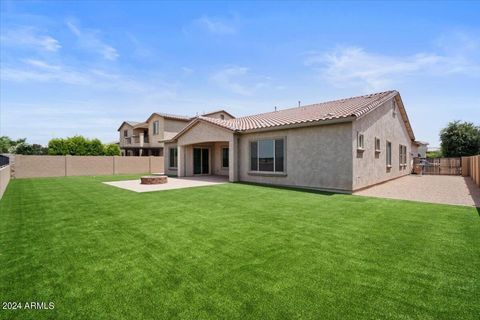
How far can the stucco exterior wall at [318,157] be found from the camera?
37.6ft

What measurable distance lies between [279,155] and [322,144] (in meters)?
2.72

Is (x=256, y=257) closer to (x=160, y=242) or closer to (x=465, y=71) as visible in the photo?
(x=160, y=242)

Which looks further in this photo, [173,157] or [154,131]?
[154,131]

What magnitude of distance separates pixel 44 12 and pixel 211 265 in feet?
39.0

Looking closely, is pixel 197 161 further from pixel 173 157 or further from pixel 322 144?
pixel 322 144

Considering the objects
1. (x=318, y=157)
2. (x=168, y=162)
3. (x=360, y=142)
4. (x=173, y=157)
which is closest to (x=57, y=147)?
(x=168, y=162)

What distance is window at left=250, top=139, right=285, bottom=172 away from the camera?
555 inches

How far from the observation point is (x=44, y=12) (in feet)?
31.3

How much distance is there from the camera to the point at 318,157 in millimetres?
12375

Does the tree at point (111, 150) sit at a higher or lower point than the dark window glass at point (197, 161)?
higher

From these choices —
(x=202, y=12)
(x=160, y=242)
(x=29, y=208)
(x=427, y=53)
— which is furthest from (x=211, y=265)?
(x=427, y=53)

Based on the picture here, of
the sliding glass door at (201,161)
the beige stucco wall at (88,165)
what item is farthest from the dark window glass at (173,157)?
the beige stucco wall at (88,165)

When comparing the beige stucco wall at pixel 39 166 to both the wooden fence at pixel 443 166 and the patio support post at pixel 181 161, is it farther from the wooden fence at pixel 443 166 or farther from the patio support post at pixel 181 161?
the wooden fence at pixel 443 166

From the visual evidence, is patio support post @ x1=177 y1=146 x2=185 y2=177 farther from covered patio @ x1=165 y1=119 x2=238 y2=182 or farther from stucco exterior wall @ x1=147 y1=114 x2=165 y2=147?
stucco exterior wall @ x1=147 y1=114 x2=165 y2=147
